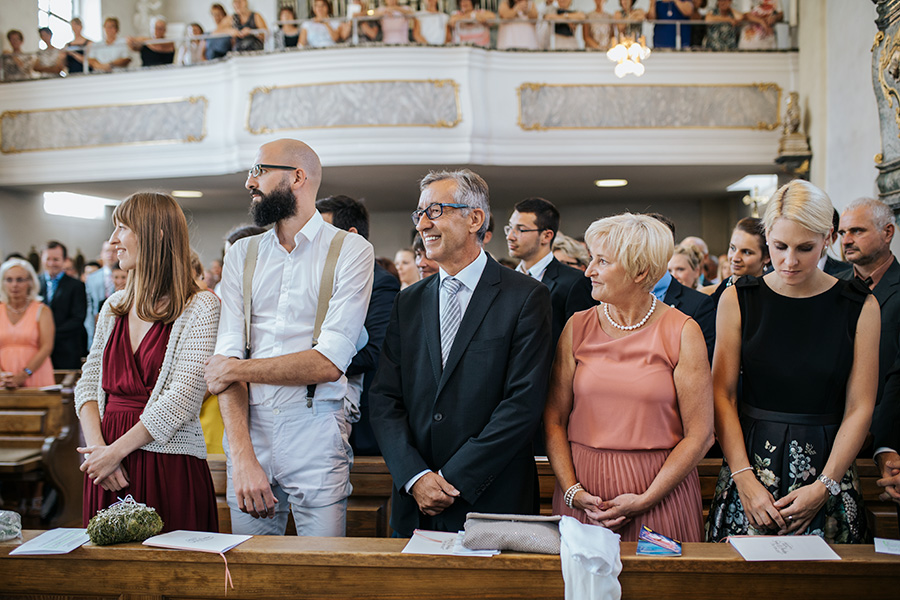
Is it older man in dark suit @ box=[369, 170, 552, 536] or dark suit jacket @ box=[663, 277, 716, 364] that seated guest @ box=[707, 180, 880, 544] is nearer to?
older man in dark suit @ box=[369, 170, 552, 536]

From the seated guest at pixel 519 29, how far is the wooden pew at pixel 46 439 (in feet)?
18.9

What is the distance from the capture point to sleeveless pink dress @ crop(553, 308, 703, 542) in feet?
6.33

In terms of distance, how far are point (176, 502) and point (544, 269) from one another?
1.96 metres

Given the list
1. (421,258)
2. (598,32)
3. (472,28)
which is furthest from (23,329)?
(598,32)

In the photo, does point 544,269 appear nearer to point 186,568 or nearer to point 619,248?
point 619,248

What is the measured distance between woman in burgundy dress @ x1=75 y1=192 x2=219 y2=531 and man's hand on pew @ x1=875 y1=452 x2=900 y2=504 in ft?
6.50

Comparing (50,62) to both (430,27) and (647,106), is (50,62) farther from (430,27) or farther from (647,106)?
(647,106)

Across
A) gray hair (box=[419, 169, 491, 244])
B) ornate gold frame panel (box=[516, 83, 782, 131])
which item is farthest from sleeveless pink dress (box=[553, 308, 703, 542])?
ornate gold frame panel (box=[516, 83, 782, 131])

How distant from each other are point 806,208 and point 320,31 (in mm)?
6930

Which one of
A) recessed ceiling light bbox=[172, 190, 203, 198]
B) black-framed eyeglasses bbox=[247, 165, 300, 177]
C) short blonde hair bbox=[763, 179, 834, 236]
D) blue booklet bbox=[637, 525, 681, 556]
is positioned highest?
recessed ceiling light bbox=[172, 190, 203, 198]

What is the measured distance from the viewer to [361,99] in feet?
24.8

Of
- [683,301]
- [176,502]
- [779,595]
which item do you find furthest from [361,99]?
[779,595]

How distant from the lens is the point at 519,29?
313 inches

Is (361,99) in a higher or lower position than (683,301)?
higher
